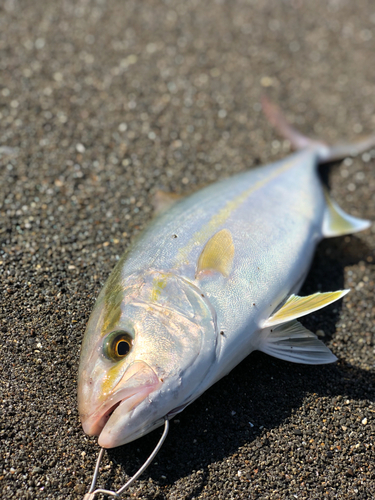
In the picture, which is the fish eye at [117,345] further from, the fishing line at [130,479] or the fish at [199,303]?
the fishing line at [130,479]

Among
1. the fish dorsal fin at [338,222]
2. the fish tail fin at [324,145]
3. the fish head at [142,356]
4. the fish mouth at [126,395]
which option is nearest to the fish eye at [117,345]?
the fish head at [142,356]

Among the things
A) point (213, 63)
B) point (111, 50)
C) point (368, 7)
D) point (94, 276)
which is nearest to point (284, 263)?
point (94, 276)

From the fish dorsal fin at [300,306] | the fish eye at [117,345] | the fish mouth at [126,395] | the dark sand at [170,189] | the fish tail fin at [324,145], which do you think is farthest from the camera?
the fish tail fin at [324,145]

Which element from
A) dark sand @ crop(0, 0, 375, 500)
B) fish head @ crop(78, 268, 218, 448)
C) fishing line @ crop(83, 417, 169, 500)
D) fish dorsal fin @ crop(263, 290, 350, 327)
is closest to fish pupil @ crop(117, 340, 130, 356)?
fish head @ crop(78, 268, 218, 448)

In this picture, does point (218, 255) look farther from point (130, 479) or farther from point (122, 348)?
point (130, 479)

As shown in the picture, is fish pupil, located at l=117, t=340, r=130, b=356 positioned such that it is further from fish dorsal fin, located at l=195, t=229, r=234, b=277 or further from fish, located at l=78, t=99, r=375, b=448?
fish dorsal fin, located at l=195, t=229, r=234, b=277

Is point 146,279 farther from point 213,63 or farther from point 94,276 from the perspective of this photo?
point 213,63
